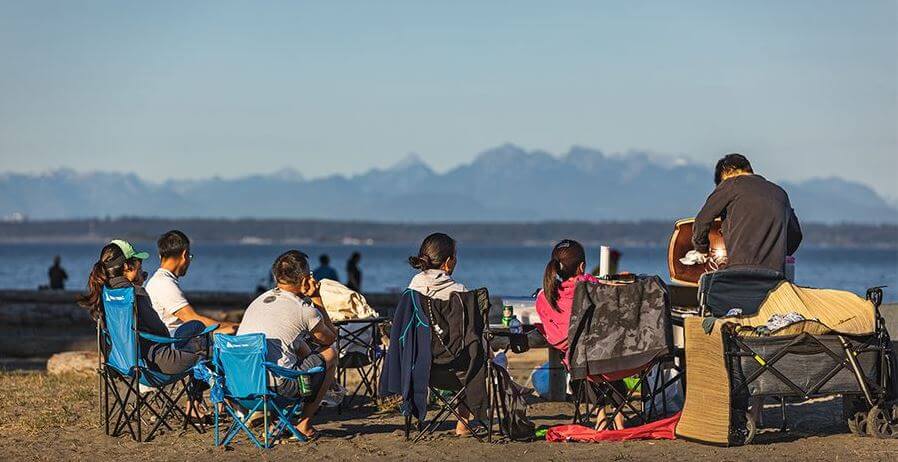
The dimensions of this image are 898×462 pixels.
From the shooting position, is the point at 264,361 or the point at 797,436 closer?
the point at 264,361

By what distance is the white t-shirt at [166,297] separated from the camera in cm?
768

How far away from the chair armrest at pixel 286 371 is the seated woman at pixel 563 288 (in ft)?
4.34

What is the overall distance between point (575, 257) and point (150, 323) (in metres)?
2.32

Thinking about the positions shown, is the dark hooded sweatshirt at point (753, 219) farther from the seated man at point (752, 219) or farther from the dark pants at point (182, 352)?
the dark pants at point (182, 352)

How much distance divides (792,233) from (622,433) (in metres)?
1.46

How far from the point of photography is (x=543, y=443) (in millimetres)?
7215

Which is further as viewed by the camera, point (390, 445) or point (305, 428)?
point (305, 428)

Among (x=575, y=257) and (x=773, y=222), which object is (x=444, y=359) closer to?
(x=575, y=257)

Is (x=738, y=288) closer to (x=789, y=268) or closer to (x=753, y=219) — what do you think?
(x=753, y=219)

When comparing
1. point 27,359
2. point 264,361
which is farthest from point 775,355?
point 27,359

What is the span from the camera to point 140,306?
23.6ft

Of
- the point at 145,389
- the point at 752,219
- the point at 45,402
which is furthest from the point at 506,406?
the point at 45,402

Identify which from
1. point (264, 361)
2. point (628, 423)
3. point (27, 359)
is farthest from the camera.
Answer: point (27, 359)

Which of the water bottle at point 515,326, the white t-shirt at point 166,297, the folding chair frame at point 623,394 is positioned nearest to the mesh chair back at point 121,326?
the white t-shirt at point 166,297
